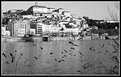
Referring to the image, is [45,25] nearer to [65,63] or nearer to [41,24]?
[41,24]

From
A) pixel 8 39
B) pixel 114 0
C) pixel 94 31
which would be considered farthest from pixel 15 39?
pixel 114 0

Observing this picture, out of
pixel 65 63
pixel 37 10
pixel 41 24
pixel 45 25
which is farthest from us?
pixel 37 10

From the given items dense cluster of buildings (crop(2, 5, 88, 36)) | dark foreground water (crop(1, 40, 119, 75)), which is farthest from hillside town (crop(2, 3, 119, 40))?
dark foreground water (crop(1, 40, 119, 75))

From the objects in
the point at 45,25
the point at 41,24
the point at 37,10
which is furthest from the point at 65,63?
the point at 37,10

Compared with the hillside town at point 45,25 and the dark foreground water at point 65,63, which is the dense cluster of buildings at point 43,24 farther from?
the dark foreground water at point 65,63

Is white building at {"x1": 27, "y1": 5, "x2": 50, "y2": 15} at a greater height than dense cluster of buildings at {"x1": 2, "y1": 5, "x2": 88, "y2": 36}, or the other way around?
white building at {"x1": 27, "y1": 5, "x2": 50, "y2": 15}

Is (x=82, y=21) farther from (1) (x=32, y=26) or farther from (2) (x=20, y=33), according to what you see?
(2) (x=20, y=33)

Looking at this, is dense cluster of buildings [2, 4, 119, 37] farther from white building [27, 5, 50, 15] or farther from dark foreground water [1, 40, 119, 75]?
dark foreground water [1, 40, 119, 75]

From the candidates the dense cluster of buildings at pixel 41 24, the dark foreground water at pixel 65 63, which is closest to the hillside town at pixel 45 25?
the dense cluster of buildings at pixel 41 24
